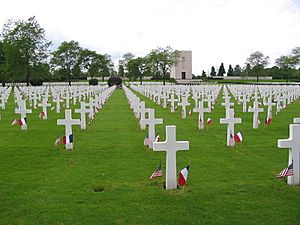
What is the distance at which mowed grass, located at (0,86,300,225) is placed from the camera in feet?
15.0

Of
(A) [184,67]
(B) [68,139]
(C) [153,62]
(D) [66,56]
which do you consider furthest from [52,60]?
(B) [68,139]

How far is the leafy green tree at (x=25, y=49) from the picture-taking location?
46.2m

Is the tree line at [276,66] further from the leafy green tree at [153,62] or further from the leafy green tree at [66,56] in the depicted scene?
the leafy green tree at [66,56]

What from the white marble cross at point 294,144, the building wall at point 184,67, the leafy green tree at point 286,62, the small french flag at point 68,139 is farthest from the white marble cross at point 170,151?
the building wall at point 184,67

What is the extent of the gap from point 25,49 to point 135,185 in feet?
145

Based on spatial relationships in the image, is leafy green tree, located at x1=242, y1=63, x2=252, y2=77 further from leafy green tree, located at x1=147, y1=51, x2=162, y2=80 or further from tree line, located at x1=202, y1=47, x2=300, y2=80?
leafy green tree, located at x1=147, y1=51, x2=162, y2=80

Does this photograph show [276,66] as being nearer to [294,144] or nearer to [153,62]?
[153,62]

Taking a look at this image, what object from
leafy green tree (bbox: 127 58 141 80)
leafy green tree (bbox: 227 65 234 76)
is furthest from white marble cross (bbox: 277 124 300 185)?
leafy green tree (bbox: 227 65 234 76)

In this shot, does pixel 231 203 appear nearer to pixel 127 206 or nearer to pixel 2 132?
pixel 127 206

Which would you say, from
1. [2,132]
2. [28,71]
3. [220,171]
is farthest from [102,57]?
[220,171]

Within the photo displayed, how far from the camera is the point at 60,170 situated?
6727 mm

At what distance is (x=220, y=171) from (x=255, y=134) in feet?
14.2

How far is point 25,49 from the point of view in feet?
153

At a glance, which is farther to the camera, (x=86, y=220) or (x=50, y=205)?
(x=50, y=205)
